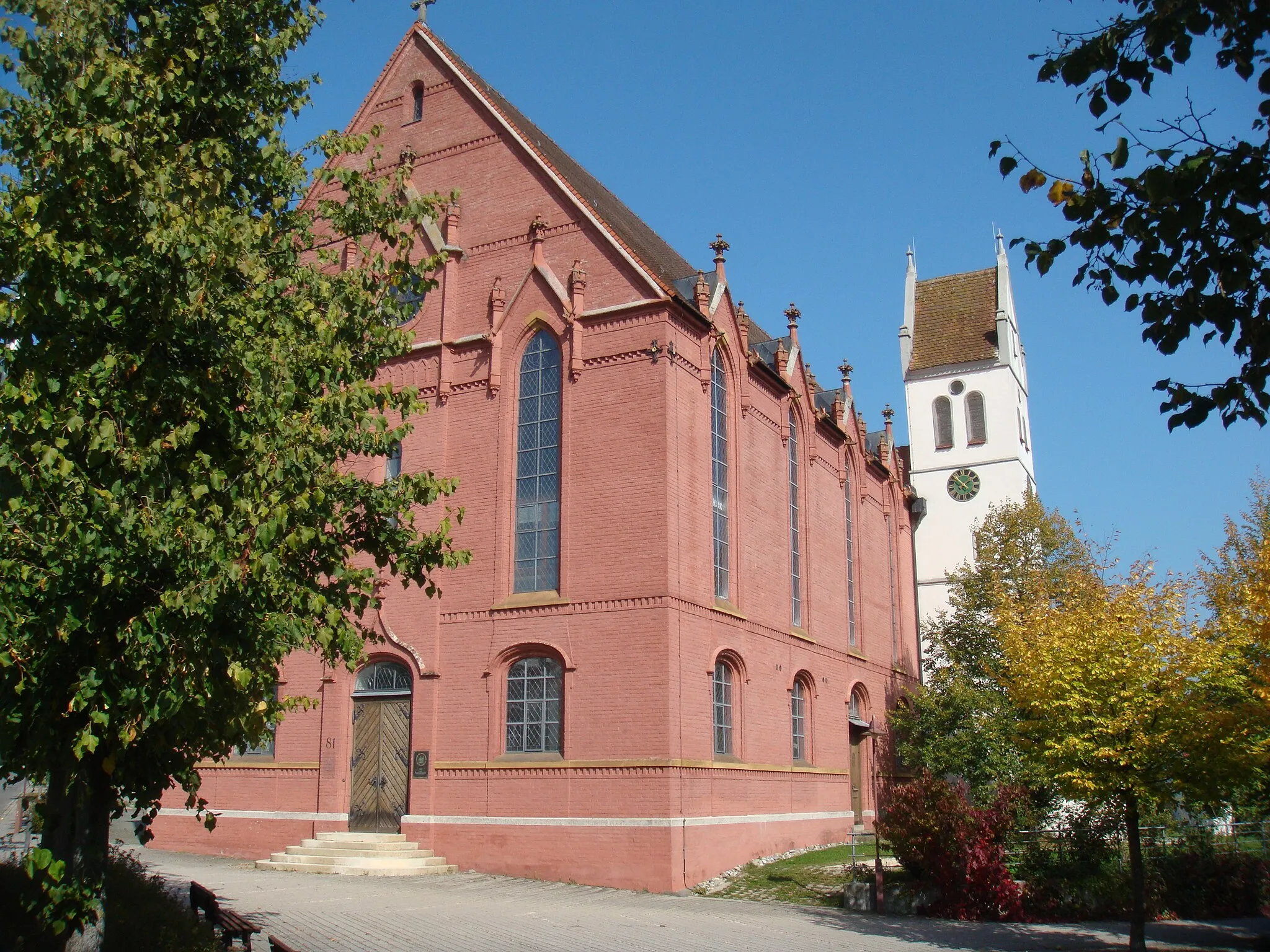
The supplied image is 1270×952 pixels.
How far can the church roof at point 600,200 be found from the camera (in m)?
23.7

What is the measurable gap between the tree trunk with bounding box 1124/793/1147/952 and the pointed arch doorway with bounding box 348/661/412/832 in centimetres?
1341

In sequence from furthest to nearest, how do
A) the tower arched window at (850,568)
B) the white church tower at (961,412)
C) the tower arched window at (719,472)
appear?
the white church tower at (961,412), the tower arched window at (850,568), the tower arched window at (719,472)

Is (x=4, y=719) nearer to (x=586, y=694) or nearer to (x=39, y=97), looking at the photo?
(x=39, y=97)

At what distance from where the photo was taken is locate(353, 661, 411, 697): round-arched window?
76.0 feet

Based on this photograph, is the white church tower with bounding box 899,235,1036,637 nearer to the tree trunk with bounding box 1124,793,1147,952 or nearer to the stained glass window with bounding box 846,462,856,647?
the stained glass window with bounding box 846,462,856,647

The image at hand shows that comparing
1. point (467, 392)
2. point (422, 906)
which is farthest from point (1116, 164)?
point (467, 392)

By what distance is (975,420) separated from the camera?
4362cm

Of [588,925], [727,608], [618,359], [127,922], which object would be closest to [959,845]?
[588,925]

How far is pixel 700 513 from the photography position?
2275cm

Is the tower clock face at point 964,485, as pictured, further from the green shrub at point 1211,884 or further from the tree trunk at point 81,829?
the tree trunk at point 81,829

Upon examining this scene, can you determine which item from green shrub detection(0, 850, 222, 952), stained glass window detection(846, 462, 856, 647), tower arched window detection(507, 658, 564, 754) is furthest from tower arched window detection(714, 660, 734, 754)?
green shrub detection(0, 850, 222, 952)

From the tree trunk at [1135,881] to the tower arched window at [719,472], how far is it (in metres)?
10.1

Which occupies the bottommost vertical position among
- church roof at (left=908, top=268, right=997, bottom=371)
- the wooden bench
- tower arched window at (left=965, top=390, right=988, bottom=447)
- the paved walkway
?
the paved walkway

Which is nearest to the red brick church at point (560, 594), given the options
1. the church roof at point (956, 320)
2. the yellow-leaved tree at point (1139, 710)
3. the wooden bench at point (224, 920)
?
the yellow-leaved tree at point (1139, 710)
